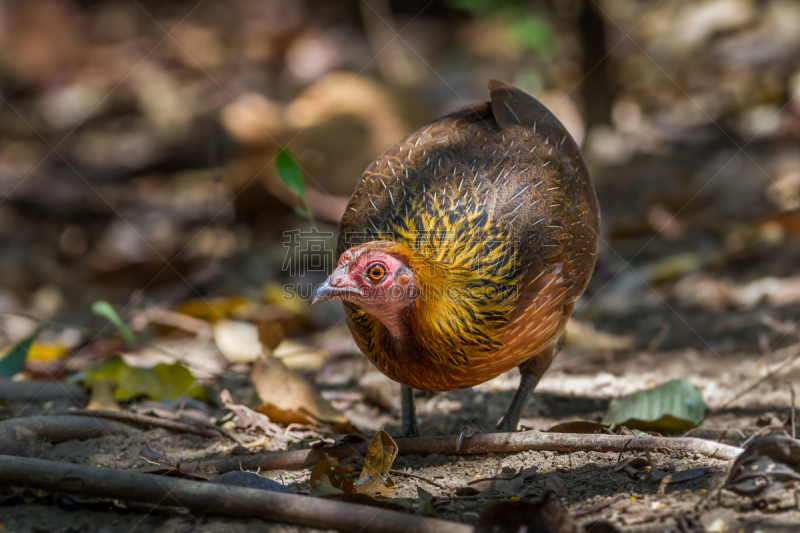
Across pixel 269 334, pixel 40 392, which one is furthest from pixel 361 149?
pixel 40 392

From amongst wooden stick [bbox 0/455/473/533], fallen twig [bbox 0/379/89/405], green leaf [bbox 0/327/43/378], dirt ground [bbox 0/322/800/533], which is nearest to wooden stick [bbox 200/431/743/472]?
dirt ground [bbox 0/322/800/533]

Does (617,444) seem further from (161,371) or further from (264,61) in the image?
Answer: (264,61)

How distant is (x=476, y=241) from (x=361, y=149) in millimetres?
4950

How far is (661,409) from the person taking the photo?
4043 millimetres

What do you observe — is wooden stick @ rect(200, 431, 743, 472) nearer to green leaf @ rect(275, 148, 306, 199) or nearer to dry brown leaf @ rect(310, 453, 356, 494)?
dry brown leaf @ rect(310, 453, 356, 494)

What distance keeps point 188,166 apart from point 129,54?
14.2 feet

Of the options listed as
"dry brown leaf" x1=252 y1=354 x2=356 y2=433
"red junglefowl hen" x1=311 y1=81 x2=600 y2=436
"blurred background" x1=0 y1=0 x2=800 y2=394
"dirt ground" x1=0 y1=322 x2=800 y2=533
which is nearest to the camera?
"dirt ground" x1=0 y1=322 x2=800 y2=533

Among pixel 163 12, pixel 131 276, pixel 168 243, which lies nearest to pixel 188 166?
pixel 168 243

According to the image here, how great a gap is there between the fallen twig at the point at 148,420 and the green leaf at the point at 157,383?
0.53 m

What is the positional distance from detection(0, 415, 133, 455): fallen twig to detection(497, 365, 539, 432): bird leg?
193cm

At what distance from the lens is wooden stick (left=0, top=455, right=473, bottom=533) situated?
250 centimetres

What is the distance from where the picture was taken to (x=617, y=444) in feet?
10.6

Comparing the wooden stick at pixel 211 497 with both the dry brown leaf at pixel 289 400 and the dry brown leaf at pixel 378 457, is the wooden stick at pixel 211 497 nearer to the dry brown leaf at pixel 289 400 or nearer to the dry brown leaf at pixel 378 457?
the dry brown leaf at pixel 378 457

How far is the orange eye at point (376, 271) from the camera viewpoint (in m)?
3.22
